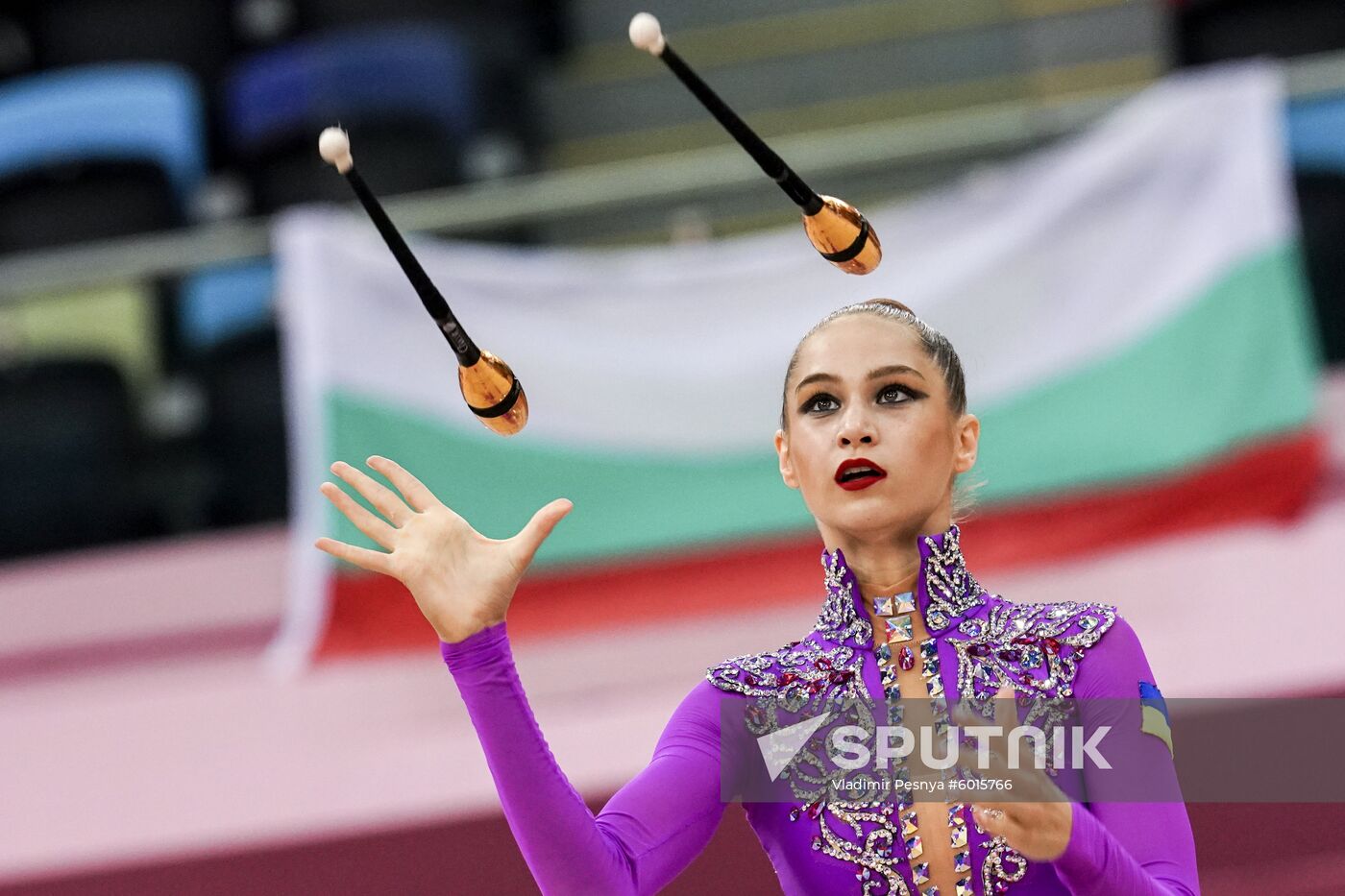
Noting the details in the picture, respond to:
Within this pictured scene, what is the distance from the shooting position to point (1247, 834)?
239 centimetres

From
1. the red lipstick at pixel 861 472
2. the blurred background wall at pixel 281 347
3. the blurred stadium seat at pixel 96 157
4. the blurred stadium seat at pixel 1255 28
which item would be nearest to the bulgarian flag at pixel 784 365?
the blurred background wall at pixel 281 347

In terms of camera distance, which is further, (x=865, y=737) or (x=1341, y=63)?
(x=1341, y=63)

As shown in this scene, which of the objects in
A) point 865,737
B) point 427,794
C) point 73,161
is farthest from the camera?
point 73,161

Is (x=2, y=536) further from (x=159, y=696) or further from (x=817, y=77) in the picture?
(x=817, y=77)

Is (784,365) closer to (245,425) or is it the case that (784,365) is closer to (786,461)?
(245,425)

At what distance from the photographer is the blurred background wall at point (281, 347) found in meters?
2.65

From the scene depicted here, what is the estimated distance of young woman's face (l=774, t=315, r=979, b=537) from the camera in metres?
1.27

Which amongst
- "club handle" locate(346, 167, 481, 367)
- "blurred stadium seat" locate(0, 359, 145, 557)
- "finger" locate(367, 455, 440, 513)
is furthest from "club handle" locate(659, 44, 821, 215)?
"blurred stadium seat" locate(0, 359, 145, 557)

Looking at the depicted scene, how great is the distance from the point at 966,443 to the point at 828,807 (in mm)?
309

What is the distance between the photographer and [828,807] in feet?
4.15

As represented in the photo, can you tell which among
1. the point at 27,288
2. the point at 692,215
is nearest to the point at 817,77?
the point at 692,215

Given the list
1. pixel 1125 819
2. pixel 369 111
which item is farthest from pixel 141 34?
pixel 1125 819

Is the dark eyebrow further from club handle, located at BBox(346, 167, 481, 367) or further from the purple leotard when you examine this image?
club handle, located at BBox(346, 167, 481, 367)

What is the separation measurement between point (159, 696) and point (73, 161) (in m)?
1.33
